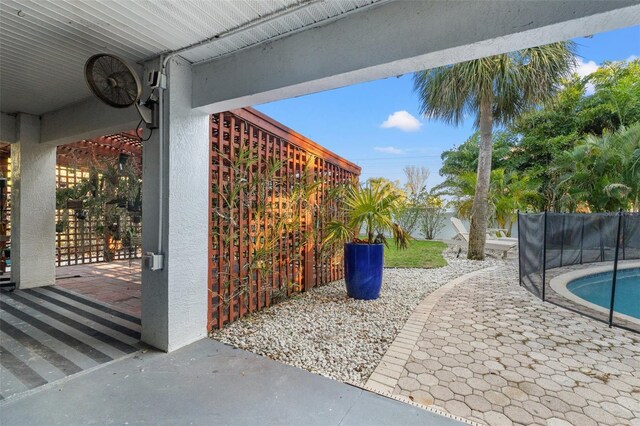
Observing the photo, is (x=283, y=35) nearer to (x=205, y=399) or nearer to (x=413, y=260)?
(x=205, y=399)

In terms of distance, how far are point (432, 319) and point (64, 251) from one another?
825 centimetres

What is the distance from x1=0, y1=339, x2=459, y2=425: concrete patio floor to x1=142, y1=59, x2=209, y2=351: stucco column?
0.42 metres

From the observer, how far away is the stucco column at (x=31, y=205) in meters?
4.97

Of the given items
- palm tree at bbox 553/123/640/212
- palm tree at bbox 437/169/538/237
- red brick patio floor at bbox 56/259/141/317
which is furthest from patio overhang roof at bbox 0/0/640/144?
palm tree at bbox 553/123/640/212

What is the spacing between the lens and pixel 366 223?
4883 millimetres

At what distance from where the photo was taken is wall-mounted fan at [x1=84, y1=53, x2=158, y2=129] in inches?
106

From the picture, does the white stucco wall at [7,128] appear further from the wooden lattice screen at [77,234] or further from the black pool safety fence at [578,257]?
the black pool safety fence at [578,257]

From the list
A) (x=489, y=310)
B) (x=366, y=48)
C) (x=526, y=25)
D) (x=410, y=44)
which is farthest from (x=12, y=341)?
(x=489, y=310)

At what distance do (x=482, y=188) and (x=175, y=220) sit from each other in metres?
8.33

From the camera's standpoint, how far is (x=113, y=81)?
279 centimetres

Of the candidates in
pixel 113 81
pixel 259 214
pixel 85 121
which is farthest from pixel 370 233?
pixel 85 121

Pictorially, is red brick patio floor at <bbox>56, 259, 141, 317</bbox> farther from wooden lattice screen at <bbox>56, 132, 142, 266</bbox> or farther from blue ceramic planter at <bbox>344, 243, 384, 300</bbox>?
blue ceramic planter at <bbox>344, 243, 384, 300</bbox>

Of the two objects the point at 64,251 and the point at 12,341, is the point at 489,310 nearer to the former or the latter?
the point at 12,341

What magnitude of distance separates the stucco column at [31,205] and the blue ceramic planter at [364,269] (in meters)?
5.18
